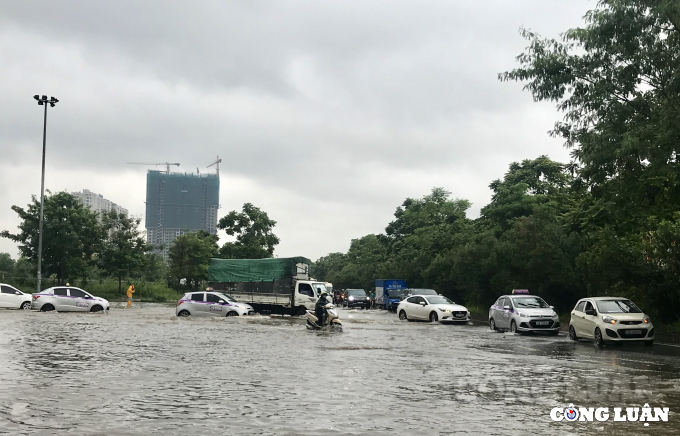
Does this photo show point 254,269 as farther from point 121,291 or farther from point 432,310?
point 121,291

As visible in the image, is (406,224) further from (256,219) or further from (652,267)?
(652,267)

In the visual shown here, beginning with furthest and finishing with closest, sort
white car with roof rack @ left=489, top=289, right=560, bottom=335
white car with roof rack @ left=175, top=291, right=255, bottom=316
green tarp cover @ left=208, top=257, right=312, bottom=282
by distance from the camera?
green tarp cover @ left=208, top=257, right=312, bottom=282
white car with roof rack @ left=175, top=291, right=255, bottom=316
white car with roof rack @ left=489, top=289, right=560, bottom=335

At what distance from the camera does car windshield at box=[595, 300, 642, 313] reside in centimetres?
2275

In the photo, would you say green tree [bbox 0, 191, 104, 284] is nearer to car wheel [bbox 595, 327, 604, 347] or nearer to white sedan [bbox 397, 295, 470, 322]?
white sedan [bbox 397, 295, 470, 322]

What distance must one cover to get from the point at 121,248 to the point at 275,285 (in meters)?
36.0

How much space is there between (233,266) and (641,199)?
28302 millimetres

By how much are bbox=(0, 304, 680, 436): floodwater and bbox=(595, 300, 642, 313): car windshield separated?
1.49 m

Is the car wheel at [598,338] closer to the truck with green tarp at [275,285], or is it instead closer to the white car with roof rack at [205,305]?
the truck with green tarp at [275,285]

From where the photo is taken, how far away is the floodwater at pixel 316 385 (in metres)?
8.55

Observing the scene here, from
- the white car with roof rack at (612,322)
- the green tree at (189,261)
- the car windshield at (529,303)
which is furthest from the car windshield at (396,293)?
the white car with roof rack at (612,322)

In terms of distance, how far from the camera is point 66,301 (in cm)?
4009

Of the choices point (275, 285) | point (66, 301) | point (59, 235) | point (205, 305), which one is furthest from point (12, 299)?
point (59, 235)

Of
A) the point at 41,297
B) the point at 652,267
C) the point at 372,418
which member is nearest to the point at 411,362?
the point at 372,418

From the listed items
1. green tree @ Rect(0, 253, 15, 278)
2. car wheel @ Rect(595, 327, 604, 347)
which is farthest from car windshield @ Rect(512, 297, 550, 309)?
green tree @ Rect(0, 253, 15, 278)
